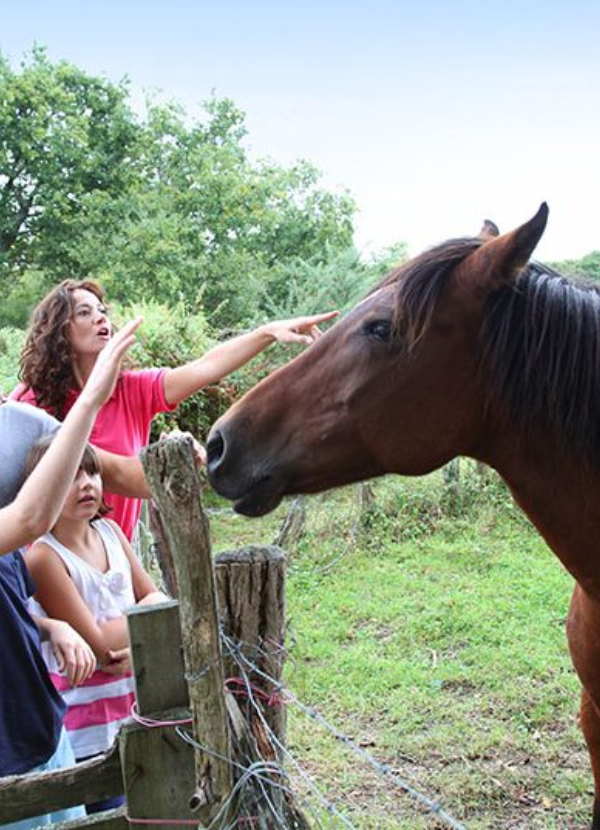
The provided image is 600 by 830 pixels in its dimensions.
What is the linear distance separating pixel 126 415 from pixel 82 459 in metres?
0.56

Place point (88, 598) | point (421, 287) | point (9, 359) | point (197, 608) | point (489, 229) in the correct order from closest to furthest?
point (197, 608) → point (421, 287) → point (88, 598) → point (489, 229) → point (9, 359)

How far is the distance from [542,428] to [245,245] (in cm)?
2011

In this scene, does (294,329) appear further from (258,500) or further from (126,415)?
(258,500)

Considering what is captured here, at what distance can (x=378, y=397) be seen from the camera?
5.09 feet

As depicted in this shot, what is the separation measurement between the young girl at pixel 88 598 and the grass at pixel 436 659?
1.54 ft

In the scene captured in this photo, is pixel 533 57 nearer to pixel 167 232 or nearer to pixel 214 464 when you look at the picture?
pixel 167 232

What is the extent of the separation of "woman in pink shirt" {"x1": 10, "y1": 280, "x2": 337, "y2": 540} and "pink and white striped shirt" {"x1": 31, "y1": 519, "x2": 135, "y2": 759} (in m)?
0.45

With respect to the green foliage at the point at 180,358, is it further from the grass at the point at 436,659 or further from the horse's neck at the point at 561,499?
the horse's neck at the point at 561,499

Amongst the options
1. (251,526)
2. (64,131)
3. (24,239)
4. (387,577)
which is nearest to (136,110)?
(64,131)

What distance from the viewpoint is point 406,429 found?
1.56 metres

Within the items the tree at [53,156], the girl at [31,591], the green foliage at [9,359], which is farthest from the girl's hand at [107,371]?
the tree at [53,156]

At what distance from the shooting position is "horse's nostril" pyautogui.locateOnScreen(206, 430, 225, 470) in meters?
1.59

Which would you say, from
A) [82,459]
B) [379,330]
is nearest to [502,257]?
[379,330]

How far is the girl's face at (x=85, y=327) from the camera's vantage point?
7.36ft
